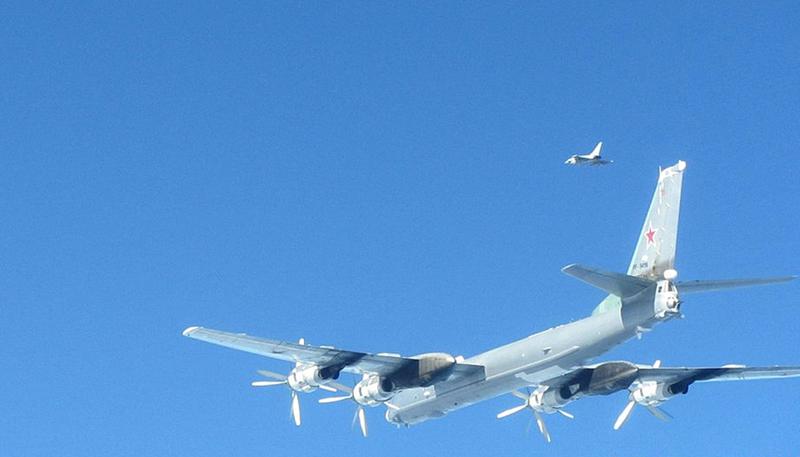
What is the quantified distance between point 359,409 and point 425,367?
16.6ft

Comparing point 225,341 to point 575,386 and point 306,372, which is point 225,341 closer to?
point 306,372

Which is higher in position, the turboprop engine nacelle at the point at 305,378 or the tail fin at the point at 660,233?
the tail fin at the point at 660,233

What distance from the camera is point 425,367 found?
6412cm

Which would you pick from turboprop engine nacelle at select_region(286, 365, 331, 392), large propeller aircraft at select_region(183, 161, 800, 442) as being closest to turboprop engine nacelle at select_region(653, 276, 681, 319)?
large propeller aircraft at select_region(183, 161, 800, 442)

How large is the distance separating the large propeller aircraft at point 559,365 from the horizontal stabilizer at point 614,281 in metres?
0.06

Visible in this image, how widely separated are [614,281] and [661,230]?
602 cm

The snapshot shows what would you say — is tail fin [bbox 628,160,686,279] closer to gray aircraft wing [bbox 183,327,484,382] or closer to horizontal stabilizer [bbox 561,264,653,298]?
horizontal stabilizer [bbox 561,264,653,298]

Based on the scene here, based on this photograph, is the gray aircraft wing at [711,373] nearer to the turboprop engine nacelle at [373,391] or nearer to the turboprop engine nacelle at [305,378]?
the turboprop engine nacelle at [373,391]

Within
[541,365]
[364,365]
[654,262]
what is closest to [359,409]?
[364,365]

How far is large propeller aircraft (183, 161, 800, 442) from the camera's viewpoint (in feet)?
192

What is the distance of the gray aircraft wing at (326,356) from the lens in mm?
58719

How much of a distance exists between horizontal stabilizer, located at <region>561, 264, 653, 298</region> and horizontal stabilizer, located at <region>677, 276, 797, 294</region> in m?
1.62

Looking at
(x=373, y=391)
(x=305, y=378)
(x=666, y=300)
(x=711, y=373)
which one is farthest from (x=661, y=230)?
(x=305, y=378)

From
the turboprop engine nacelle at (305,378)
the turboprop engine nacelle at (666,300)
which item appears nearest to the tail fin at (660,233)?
the turboprop engine nacelle at (666,300)
